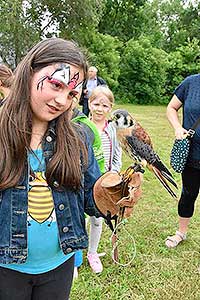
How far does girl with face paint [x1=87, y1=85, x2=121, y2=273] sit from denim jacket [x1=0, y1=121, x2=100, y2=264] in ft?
4.66

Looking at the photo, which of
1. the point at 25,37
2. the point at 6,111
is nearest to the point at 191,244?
the point at 6,111

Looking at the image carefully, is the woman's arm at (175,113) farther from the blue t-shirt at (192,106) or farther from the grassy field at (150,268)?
the grassy field at (150,268)

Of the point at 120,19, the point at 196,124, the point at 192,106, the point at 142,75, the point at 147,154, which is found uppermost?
the point at 120,19

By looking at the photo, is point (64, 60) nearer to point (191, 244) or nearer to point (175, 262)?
point (175, 262)

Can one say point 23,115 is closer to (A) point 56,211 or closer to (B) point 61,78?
(B) point 61,78

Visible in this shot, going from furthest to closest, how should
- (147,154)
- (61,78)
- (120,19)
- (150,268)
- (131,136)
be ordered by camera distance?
(120,19)
(150,268)
(147,154)
(131,136)
(61,78)

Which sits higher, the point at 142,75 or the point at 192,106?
the point at 192,106

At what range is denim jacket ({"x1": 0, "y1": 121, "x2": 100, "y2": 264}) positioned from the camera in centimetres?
155

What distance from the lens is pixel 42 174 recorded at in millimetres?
1622

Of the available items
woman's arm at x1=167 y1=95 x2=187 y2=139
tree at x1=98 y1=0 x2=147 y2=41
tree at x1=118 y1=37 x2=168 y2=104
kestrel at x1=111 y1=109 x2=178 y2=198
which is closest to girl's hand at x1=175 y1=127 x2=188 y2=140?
woman's arm at x1=167 y1=95 x2=187 y2=139

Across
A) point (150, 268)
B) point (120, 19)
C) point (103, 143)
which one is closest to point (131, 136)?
point (103, 143)

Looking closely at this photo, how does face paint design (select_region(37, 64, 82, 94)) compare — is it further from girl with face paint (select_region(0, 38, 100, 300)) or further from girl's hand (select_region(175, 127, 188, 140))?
girl's hand (select_region(175, 127, 188, 140))

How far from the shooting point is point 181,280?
3.23m

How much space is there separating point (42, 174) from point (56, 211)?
16cm
